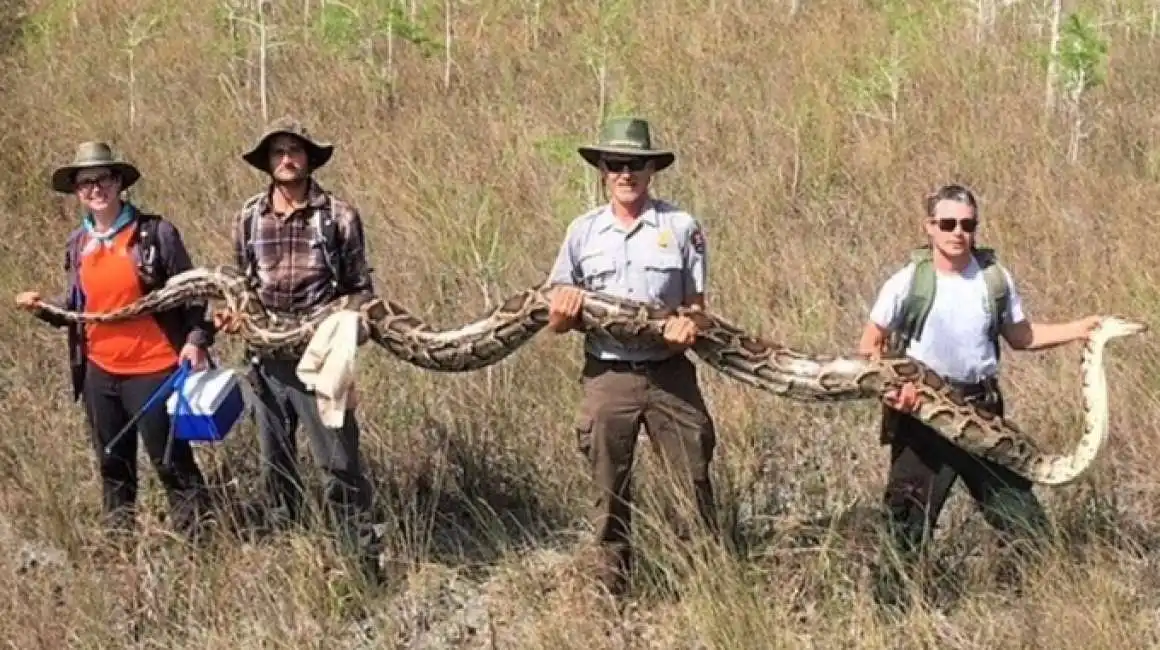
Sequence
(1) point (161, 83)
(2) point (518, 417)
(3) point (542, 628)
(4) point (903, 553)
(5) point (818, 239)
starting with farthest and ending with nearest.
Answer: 1. (1) point (161, 83)
2. (5) point (818, 239)
3. (2) point (518, 417)
4. (4) point (903, 553)
5. (3) point (542, 628)

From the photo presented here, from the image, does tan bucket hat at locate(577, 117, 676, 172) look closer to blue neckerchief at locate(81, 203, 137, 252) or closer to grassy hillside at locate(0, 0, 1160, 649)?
grassy hillside at locate(0, 0, 1160, 649)

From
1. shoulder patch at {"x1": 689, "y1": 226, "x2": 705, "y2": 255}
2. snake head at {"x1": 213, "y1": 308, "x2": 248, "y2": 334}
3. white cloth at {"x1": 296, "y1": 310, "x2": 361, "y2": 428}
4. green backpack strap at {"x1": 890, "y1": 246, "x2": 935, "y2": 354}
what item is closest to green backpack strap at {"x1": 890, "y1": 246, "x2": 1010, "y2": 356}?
green backpack strap at {"x1": 890, "y1": 246, "x2": 935, "y2": 354}

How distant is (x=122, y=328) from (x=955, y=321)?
11.1 feet

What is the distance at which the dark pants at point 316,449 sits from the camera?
4875 mm

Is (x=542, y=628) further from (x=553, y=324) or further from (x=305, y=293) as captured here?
(x=305, y=293)

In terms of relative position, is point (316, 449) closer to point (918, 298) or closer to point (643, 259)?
point (643, 259)

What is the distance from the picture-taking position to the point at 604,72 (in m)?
10.1

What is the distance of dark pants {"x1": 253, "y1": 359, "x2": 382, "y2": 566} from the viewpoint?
4875mm

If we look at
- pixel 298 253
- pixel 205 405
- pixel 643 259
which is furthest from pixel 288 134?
pixel 643 259

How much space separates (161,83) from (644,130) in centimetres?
930

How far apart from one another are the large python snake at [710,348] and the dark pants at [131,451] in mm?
297

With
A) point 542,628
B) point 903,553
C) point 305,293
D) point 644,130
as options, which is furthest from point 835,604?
point 305,293

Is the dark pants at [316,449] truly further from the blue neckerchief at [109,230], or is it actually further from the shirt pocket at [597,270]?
the shirt pocket at [597,270]

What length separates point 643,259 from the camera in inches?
176
